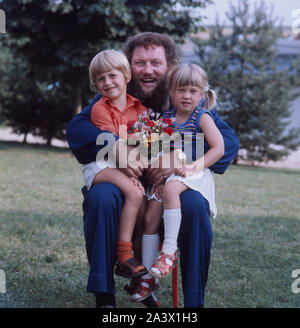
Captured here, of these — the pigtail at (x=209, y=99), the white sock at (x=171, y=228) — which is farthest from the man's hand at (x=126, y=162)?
the pigtail at (x=209, y=99)

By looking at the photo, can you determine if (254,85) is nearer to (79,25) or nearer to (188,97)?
(79,25)

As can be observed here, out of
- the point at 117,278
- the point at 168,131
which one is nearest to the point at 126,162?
the point at 168,131

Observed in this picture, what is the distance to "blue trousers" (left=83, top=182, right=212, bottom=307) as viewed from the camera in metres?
2.54

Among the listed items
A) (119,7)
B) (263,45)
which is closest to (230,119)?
(263,45)

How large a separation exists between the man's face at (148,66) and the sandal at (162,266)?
1.24 meters

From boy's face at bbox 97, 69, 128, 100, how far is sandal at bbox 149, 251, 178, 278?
1.03 metres

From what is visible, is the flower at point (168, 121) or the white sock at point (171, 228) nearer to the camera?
the white sock at point (171, 228)

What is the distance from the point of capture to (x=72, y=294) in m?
3.25

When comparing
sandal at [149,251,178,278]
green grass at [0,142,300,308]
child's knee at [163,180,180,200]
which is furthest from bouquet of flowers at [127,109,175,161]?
green grass at [0,142,300,308]

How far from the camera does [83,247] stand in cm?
441

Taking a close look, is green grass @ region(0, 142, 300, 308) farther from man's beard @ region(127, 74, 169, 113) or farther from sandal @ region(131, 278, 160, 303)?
man's beard @ region(127, 74, 169, 113)

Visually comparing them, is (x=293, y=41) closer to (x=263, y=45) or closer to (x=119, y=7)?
(x=263, y=45)

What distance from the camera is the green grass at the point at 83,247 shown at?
3.29m

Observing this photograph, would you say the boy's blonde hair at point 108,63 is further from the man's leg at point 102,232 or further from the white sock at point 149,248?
the white sock at point 149,248
